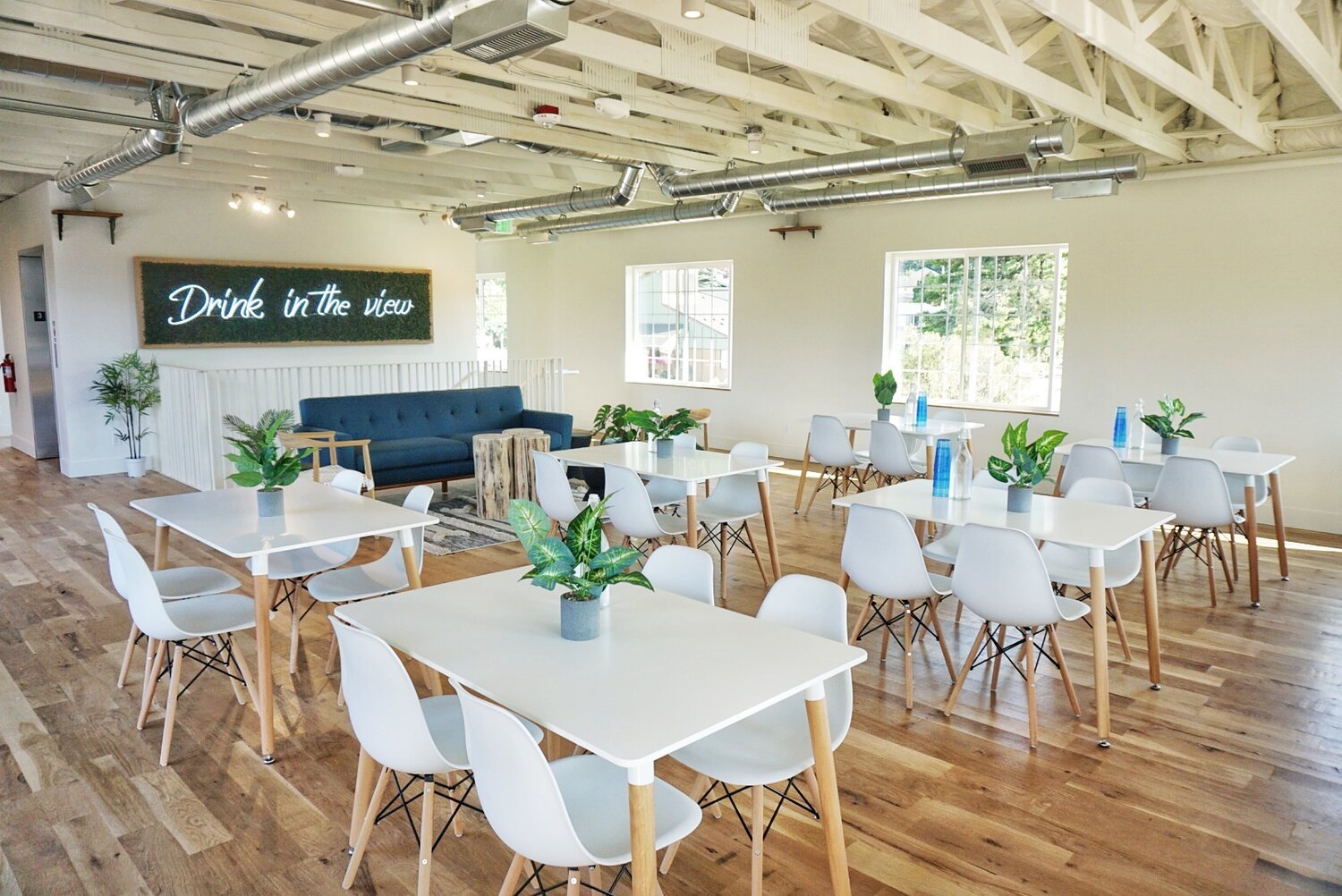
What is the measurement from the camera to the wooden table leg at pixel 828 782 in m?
2.13

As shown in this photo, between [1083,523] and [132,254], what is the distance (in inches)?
354

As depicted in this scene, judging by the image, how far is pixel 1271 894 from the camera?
2.50 m

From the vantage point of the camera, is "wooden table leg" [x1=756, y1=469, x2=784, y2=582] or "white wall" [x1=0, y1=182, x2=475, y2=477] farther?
"white wall" [x1=0, y1=182, x2=475, y2=477]

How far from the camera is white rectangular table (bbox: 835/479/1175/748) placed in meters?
3.36

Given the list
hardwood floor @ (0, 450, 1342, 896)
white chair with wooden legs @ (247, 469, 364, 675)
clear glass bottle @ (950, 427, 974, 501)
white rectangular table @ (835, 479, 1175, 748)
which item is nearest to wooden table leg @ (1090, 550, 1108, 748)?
white rectangular table @ (835, 479, 1175, 748)

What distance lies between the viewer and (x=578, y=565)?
2350 mm

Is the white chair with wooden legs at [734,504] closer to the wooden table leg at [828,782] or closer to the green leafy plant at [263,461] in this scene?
the green leafy plant at [263,461]

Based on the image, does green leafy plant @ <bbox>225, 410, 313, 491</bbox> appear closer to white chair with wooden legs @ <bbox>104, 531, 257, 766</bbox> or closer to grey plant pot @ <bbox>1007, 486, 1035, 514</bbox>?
white chair with wooden legs @ <bbox>104, 531, 257, 766</bbox>

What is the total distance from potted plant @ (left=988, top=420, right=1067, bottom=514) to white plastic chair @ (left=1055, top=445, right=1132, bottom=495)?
1.45 meters

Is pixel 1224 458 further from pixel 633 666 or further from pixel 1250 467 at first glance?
pixel 633 666

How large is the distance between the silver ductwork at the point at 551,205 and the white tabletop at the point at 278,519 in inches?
186

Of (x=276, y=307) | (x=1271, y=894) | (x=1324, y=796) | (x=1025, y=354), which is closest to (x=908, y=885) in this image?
(x=1271, y=894)

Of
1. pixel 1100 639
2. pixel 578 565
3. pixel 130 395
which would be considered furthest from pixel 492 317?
pixel 578 565

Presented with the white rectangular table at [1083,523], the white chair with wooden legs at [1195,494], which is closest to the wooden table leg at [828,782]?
the white rectangular table at [1083,523]
